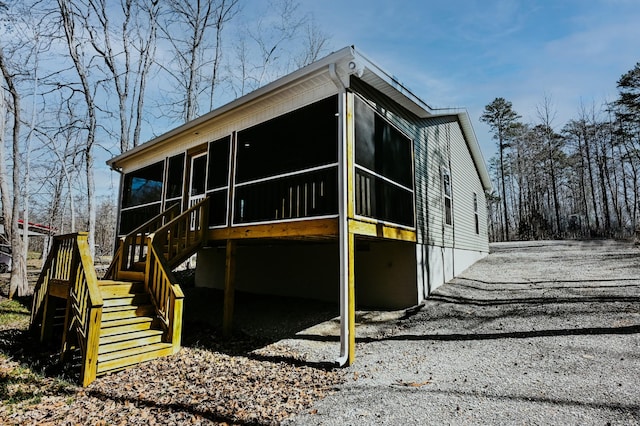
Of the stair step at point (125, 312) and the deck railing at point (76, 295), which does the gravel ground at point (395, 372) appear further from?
the stair step at point (125, 312)

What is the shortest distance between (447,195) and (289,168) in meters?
6.30

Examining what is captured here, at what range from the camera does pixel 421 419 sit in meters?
3.71

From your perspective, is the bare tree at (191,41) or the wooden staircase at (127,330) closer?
the wooden staircase at (127,330)

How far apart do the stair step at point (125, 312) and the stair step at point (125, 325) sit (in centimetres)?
7

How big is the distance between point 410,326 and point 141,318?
17.3ft

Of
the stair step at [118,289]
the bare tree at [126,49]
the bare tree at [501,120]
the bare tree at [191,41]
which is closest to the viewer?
the stair step at [118,289]

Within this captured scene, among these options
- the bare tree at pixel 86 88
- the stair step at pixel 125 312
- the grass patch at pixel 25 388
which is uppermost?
the bare tree at pixel 86 88

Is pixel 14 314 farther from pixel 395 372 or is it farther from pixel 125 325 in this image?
pixel 395 372

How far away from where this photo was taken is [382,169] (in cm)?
744

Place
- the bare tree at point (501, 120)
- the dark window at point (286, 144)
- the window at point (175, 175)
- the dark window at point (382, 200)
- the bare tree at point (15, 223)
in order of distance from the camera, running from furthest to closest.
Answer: the bare tree at point (501, 120) < the bare tree at point (15, 223) < the window at point (175, 175) < the dark window at point (286, 144) < the dark window at point (382, 200)

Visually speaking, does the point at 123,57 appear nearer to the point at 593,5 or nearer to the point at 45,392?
the point at 45,392

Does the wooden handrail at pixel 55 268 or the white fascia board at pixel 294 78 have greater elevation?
the white fascia board at pixel 294 78

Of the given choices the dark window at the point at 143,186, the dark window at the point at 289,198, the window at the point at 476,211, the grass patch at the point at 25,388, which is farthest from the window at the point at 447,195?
the grass patch at the point at 25,388

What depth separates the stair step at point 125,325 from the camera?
5.53 metres
